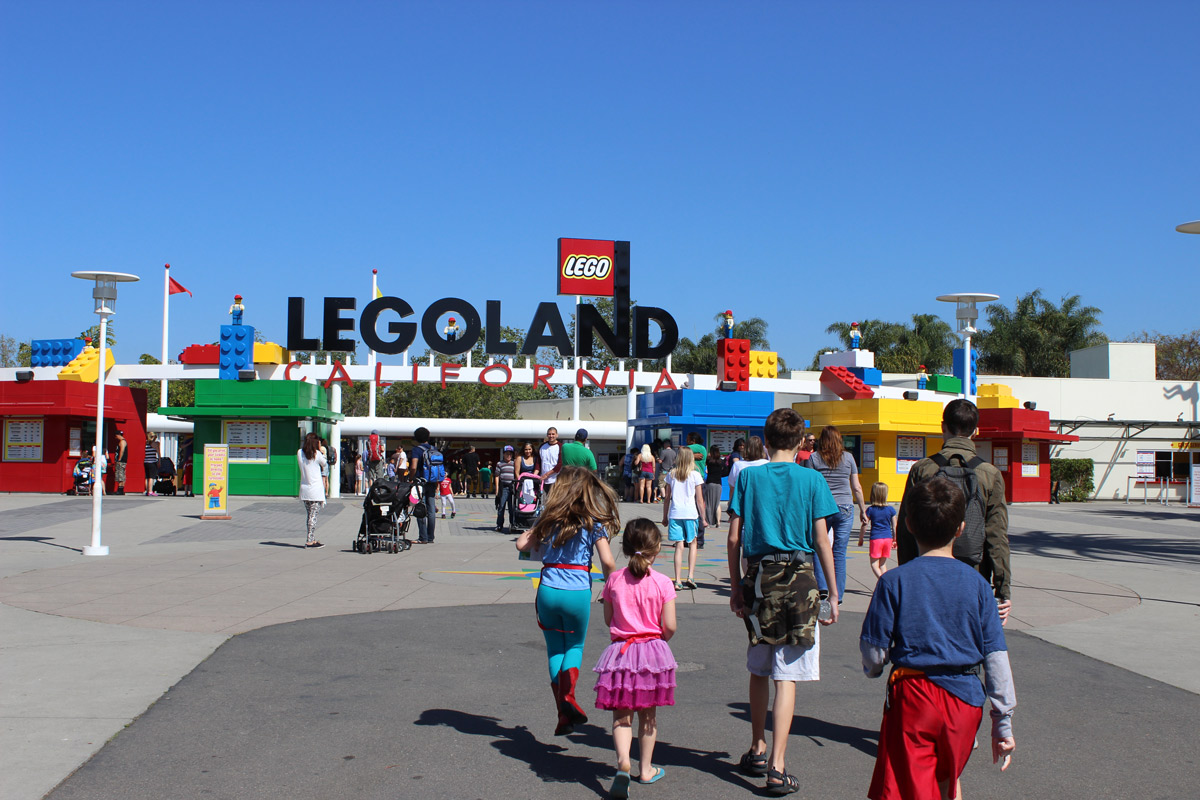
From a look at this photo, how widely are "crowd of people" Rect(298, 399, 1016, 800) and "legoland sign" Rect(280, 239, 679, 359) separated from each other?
23.8 meters

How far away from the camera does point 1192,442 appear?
32781 mm

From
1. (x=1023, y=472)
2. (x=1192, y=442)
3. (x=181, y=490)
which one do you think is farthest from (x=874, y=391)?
(x=181, y=490)

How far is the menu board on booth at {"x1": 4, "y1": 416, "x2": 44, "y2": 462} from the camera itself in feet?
83.6

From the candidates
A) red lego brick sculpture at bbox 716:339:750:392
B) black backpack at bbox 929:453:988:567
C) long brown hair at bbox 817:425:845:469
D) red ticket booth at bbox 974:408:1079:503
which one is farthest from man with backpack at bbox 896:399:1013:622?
red ticket booth at bbox 974:408:1079:503

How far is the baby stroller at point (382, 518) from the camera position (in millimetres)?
13820

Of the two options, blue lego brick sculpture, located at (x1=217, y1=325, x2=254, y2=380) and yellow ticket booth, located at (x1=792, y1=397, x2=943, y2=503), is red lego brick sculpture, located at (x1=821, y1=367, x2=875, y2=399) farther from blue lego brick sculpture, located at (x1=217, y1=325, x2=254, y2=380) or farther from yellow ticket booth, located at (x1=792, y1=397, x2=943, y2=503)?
blue lego brick sculpture, located at (x1=217, y1=325, x2=254, y2=380)

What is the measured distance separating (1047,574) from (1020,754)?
25.8 feet

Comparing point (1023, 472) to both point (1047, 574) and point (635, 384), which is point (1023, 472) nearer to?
point (635, 384)

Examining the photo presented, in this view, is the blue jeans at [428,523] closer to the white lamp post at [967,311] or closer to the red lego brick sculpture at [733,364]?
the white lamp post at [967,311]

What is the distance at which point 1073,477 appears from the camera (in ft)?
102

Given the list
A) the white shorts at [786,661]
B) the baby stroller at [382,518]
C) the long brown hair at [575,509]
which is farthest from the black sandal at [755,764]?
the baby stroller at [382,518]

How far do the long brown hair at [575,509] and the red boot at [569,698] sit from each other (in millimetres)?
682

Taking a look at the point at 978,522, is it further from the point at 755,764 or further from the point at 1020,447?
the point at 1020,447

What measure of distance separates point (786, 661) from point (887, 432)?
23077 mm
